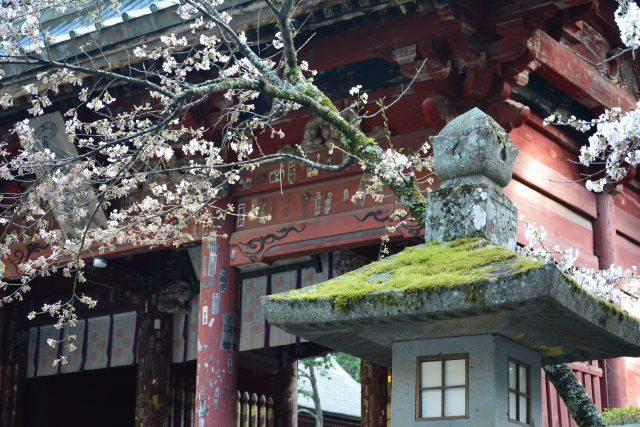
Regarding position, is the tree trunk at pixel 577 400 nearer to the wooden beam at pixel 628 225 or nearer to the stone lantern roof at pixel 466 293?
the stone lantern roof at pixel 466 293

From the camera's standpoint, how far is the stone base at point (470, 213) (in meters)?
4.56

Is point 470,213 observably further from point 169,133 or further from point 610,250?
point 610,250

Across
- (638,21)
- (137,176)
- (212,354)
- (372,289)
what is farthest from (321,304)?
(212,354)

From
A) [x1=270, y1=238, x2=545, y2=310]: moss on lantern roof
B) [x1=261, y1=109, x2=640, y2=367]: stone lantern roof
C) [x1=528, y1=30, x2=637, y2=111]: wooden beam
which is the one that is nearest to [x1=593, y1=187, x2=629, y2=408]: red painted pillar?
[x1=528, y1=30, x2=637, y2=111]: wooden beam

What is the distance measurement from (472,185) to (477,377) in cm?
96

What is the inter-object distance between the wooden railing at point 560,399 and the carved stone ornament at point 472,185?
4.08m

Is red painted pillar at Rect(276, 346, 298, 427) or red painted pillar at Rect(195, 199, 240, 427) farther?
red painted pillar at Rect(276, 346, 298, 427)

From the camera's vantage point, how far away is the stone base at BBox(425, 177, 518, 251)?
4.56 m

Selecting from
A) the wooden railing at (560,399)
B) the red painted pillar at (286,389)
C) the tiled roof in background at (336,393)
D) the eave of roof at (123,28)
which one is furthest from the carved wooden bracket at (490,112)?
the tiled roof in background at (336,393)

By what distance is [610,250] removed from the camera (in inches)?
380

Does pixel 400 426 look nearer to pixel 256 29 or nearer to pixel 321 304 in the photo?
pixel 321 304

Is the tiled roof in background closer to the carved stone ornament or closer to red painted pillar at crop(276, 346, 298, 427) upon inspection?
red painted pillar at crop(276, 346, 298, 427)

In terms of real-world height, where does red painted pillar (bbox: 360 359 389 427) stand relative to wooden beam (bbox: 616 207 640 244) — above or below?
below

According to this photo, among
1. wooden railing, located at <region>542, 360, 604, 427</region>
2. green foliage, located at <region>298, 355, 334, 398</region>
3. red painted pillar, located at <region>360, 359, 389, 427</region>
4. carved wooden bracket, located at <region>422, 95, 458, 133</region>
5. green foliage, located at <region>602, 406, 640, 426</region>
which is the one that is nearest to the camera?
green foliage, located at <region>602, 406, 640, 426</region>
